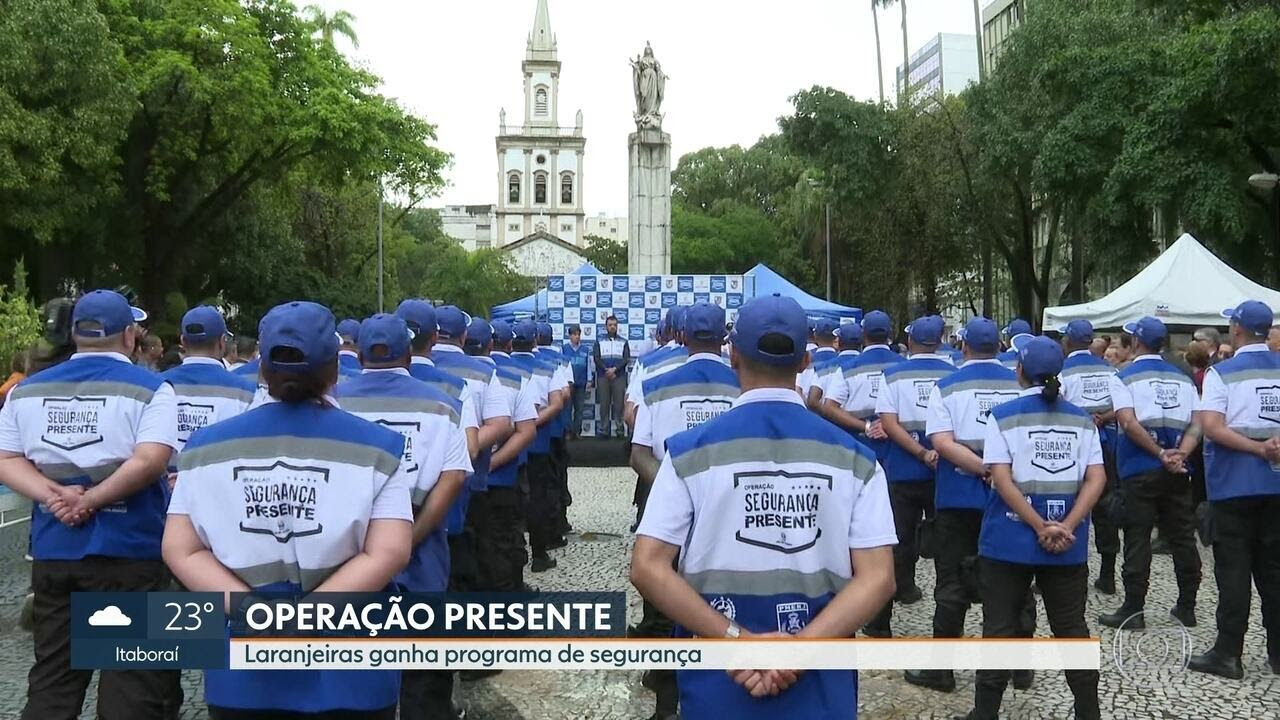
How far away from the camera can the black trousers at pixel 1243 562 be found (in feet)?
22.5

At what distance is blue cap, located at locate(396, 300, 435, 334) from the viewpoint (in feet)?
20.2

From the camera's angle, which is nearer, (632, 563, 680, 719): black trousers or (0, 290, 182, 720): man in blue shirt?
(0, 290, 182, 720): man in blue shirt

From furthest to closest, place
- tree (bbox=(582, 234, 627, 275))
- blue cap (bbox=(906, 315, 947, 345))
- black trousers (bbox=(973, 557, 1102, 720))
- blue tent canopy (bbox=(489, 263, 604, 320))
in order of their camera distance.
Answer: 1. tree (bbox=(582, 234, 627, 275))
2. blue tent canopy (bbox=(489, 263, 604, 320))
3. blue cap (bbox=(906, 315, 947, 345))
4. black trousers (bbox=(973, 557, 1102, 720))

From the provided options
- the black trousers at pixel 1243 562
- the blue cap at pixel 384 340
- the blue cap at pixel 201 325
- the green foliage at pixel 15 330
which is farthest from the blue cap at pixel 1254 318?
the green foliage at pixel 15 330

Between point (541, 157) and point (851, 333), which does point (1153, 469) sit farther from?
point (541, 157)

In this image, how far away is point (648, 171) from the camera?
2694cm

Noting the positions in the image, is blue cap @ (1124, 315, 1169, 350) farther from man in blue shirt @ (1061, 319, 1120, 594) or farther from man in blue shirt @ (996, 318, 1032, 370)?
man in blue shirt @ (996, 318, 1032, 370)

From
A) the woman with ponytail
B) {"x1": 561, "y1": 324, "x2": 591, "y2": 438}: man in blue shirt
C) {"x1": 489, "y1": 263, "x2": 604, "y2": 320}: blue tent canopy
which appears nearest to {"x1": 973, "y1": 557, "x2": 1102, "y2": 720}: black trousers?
the woman with ponytail

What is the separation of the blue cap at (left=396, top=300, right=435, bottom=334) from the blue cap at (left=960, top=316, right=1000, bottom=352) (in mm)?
3123

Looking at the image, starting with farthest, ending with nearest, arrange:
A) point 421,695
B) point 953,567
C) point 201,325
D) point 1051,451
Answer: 1. point 953,567
2. point 201,325
3. point 1051,451
4. point 421,695

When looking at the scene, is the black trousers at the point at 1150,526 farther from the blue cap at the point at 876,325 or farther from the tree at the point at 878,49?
the tree at the point at 878,49

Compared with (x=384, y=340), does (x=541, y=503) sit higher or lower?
lower

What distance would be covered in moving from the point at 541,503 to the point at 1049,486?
19.9 ft
